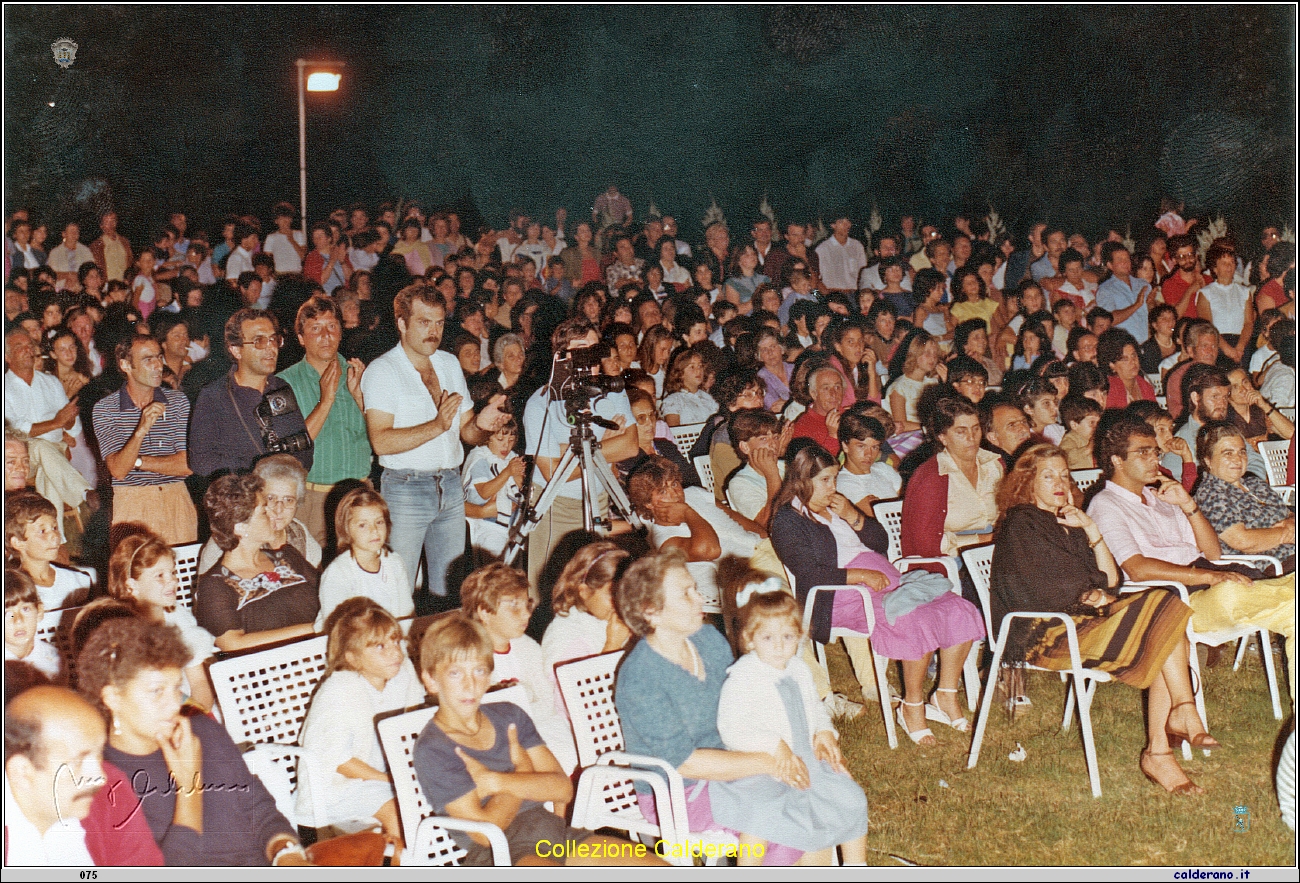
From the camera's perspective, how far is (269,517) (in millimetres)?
3332

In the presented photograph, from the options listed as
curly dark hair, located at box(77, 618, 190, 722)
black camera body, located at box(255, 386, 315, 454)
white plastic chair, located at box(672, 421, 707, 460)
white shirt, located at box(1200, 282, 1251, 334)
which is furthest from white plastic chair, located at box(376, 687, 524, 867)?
white shirt, located at box(1200, 282, 1251, 334)

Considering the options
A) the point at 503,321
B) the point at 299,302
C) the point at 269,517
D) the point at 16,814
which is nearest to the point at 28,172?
the point at 299,302

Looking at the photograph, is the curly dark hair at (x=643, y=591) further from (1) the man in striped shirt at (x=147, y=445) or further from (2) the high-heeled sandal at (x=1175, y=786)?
(2) the high-heeled sandal at (x=1175, y=786)

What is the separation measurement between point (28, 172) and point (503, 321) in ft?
5.22

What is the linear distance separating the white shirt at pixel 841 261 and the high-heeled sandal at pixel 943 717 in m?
2.31

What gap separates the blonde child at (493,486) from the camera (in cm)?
375

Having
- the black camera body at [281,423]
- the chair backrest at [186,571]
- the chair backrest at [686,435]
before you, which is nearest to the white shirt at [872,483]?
the chair backrest at [686,435]

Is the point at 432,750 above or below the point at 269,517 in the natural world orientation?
below

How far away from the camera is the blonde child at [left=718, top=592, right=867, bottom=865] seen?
9.96 ft

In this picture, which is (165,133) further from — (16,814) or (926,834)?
(926,834)

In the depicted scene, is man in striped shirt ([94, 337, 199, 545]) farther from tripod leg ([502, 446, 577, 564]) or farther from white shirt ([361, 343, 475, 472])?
tripod leg ([502, 446, 577, 564])

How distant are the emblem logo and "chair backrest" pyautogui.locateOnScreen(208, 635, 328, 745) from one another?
1.89m

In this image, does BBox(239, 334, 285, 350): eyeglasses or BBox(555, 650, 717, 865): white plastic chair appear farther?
BBox(239, 334, 285, 350): eyeglasses

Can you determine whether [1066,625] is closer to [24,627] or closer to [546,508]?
[546,508]
